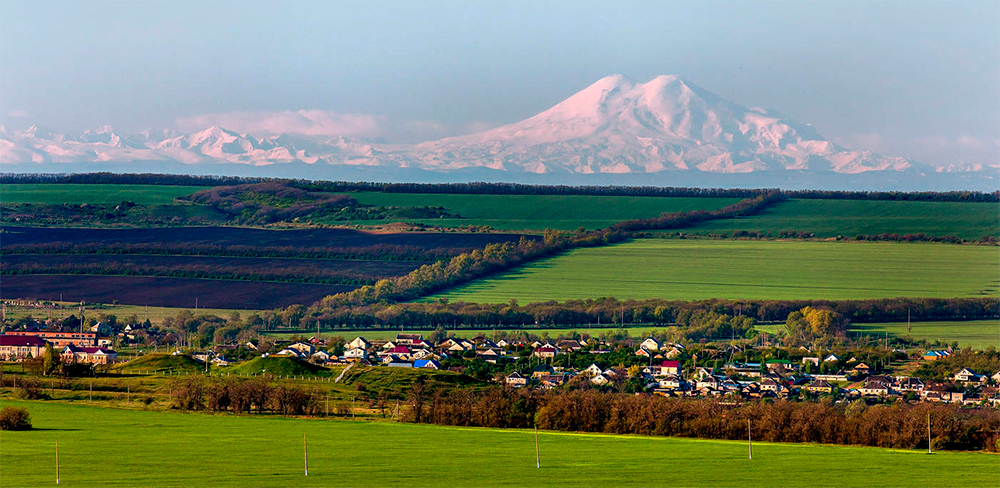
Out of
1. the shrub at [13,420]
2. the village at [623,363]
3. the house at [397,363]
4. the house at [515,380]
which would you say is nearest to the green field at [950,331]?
the village at [623,363]

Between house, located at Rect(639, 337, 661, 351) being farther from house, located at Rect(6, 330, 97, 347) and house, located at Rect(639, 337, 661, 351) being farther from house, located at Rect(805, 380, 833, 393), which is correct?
house, located at Rect(6, 330, 97, 347)

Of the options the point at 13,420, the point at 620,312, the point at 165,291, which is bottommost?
the point at 13,420

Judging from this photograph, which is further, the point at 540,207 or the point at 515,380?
the point at 540,207

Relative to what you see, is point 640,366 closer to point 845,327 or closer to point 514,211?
point 845,327

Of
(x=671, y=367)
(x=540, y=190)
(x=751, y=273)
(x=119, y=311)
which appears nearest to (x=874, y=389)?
(x=671, y=367)

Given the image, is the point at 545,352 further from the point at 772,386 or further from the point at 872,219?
the point at 872,219

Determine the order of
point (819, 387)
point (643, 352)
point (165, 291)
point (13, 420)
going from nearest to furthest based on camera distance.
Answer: point (13, 420) → point (819, 387) → point (643, 352) → point (165, 291)
